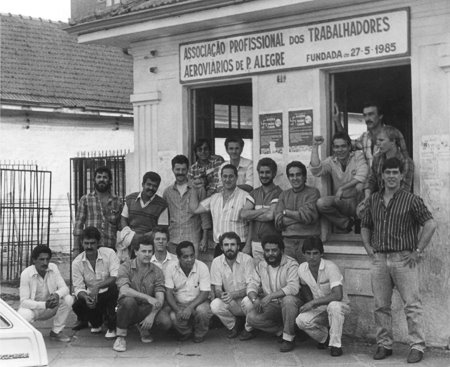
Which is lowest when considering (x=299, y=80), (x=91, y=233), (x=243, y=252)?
(x=243, y=252)

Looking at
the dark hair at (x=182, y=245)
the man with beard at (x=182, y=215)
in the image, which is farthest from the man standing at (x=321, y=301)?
the man with beard at (x=182, y=215)

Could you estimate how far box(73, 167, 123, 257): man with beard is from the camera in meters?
9.26

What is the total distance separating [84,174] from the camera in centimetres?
1388

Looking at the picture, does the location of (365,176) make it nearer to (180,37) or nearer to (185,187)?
(185,187)

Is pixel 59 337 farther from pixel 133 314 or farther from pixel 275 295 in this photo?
pixel 275 295

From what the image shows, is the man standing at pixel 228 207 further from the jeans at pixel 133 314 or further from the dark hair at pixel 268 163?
the jeans at pixel 133 314

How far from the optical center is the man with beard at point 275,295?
25.6 ft

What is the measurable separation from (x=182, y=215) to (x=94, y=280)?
1241 mm

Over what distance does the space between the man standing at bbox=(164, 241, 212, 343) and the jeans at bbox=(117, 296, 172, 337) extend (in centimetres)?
10

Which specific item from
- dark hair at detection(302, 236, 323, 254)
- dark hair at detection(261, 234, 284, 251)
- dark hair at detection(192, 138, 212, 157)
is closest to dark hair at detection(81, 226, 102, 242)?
dark hair at detection(192, 138, 212, 157)

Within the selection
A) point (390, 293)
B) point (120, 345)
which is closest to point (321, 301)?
point (390, 293)

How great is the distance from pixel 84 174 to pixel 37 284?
5660 mm

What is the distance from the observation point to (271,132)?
29.7ft

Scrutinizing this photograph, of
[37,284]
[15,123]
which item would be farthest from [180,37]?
[15,123]
